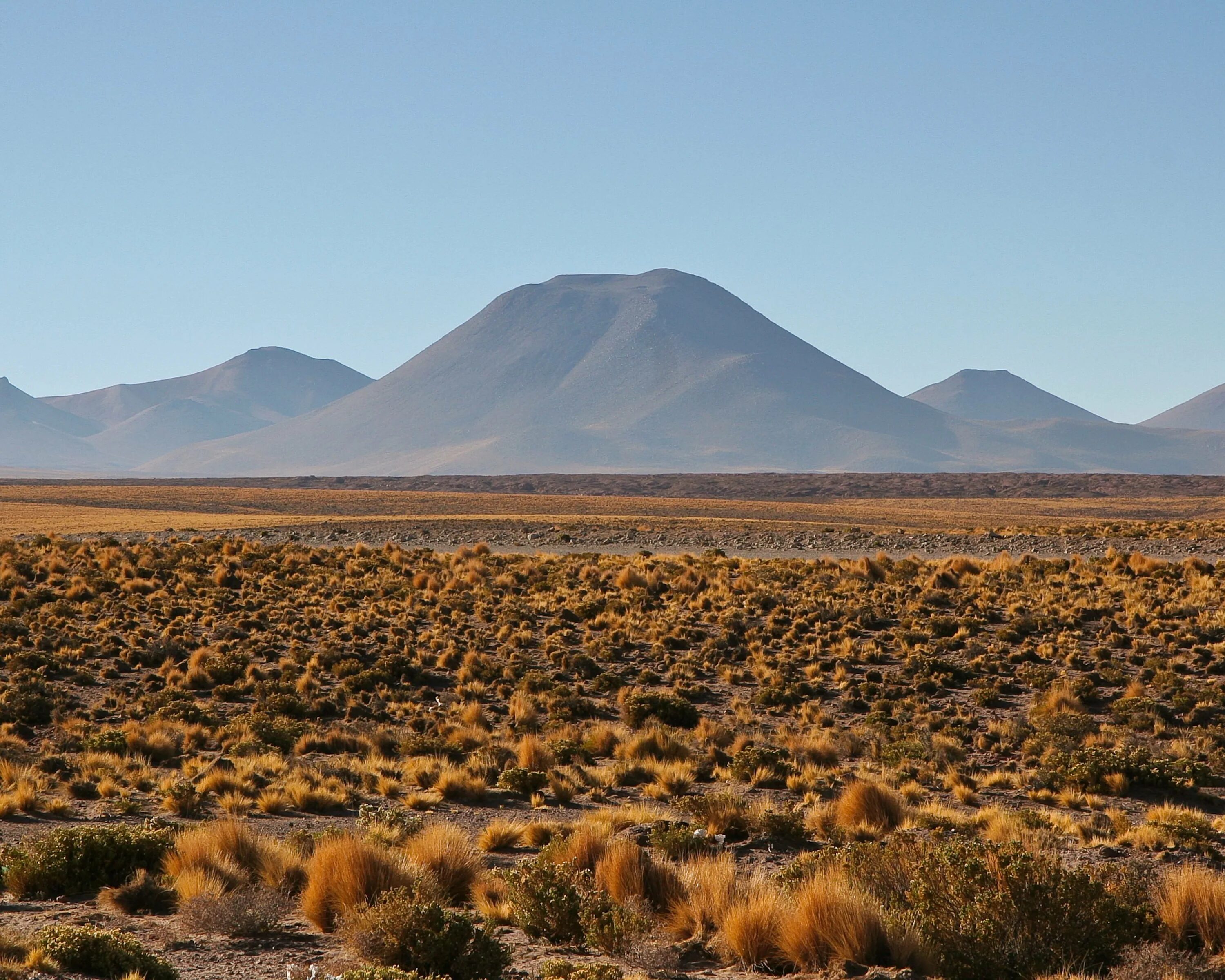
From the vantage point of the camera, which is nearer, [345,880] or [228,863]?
[345,880]

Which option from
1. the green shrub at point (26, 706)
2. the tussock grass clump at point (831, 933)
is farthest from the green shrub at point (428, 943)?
the green shrub at point (26, 706)

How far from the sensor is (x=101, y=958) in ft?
22.2

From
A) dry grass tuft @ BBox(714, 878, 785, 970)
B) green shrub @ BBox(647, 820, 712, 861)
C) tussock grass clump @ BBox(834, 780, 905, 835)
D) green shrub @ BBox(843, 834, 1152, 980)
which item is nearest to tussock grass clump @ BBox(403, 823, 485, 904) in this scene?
green shrub @ BBox(647, 820, 712, 861)

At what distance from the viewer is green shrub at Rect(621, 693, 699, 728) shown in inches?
722

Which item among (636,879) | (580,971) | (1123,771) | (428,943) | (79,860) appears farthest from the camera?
(1123,771)

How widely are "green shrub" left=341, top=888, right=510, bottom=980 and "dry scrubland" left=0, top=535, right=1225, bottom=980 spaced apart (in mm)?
19

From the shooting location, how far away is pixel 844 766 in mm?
15453

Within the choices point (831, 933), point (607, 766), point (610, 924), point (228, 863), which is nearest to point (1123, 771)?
point (607, 766)

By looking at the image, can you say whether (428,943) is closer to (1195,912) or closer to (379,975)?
(379,975)

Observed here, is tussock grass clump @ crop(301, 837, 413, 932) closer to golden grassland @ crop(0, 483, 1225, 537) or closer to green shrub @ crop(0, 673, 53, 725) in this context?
green shrub @ crop(0, 673, 53, 725)

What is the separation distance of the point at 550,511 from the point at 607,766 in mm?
56897

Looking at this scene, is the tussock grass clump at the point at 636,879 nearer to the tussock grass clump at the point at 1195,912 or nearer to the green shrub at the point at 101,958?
the green shrub at the point at 101,958

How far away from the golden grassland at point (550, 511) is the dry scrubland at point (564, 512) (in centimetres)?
19

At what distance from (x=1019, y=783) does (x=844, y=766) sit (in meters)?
2.23
